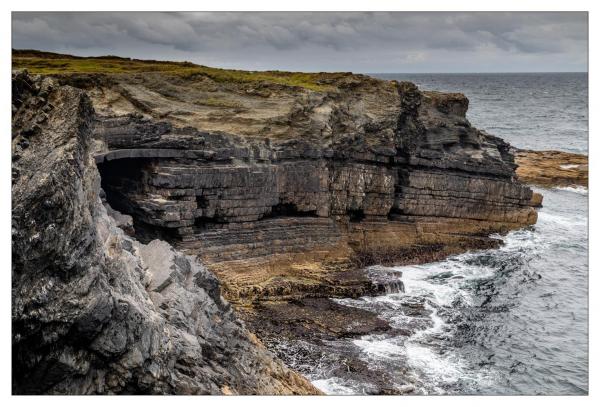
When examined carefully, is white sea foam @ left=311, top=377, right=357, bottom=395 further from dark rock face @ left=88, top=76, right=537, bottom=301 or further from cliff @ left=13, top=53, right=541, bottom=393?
dark rock face @ left=88, top=76, right=537, bottom=301

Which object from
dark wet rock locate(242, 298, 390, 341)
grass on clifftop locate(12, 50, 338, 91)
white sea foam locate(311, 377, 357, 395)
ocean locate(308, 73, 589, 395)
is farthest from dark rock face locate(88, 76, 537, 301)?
white sea foam locate(311, 377, 357, 395)

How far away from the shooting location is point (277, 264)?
105 feet

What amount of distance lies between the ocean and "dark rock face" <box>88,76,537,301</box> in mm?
2398

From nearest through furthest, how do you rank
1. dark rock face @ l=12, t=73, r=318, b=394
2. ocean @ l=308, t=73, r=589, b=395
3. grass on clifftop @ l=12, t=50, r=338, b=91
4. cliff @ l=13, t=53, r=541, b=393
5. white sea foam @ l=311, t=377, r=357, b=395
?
dark rock face @ l=12, t=73, r=318, b=394 → cliff @ l=13, t=53, r=541, b=393 → white sea foam @ l=311, t=377, r=357, b=395 → ocean @ l=308, t=73, r=589, b=395 → grass on clifftop @ l=12, t=50, r=338, b=91

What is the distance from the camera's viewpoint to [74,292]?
11516 millimetres

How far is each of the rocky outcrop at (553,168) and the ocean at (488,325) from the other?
12.7m

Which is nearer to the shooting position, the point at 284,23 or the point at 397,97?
the point at 284,23

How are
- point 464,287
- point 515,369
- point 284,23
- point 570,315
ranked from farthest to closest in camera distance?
1. point 464,287
2. point 570,315
3. point 515,369
4. point 284,23

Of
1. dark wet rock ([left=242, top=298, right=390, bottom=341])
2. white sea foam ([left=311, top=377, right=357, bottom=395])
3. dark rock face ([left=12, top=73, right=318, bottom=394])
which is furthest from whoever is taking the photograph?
dark wet rock ([left=242, top=298, right=390, bottom=341])

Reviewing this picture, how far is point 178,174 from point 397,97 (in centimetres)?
1607

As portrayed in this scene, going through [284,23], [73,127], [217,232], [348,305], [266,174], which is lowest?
[348,305]

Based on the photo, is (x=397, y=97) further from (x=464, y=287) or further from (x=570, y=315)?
(x=570, y=315)

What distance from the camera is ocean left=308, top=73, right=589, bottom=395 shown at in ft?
72.6
